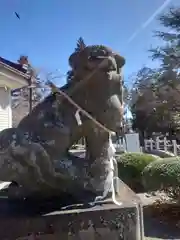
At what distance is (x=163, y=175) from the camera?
4.52 meters

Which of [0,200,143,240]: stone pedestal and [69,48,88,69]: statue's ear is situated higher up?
[69,48,88,69]: statue's ear

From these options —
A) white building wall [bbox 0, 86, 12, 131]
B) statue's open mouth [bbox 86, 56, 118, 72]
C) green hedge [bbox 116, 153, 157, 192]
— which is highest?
white building wall [bbox 0, 86, 12, 131]

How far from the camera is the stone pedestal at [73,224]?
155 cm

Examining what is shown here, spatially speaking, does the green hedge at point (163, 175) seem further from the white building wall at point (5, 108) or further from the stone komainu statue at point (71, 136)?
the white building wall at point (5, 108)

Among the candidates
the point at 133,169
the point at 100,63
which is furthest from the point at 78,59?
the point at 133,169

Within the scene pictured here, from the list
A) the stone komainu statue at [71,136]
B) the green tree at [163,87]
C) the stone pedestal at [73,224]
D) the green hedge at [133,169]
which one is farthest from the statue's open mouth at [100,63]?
the green tree at [163,87]

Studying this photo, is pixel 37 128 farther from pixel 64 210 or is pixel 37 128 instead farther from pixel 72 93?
pixel 64 210

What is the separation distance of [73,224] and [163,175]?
320cm

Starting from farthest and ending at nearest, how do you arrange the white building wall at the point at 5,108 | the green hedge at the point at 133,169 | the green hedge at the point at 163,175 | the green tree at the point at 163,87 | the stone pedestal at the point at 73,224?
the green tree at the point at 163,87, the white building wall at the point at 5,108, the green hedge at the point at 133,169, the green hedge at the point at 163,175, the stone pedestal at the point at 73,224

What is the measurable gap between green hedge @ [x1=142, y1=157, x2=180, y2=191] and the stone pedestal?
9.74ft

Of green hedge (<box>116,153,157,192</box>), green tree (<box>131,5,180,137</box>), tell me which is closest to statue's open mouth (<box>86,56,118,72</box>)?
green hedge (<box>116,153,157,192</box>)

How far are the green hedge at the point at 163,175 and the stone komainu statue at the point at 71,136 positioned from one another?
295 cm

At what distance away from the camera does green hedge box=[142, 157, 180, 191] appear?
175 inches

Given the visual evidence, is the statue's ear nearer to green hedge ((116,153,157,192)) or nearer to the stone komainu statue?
the stone komainu statue
